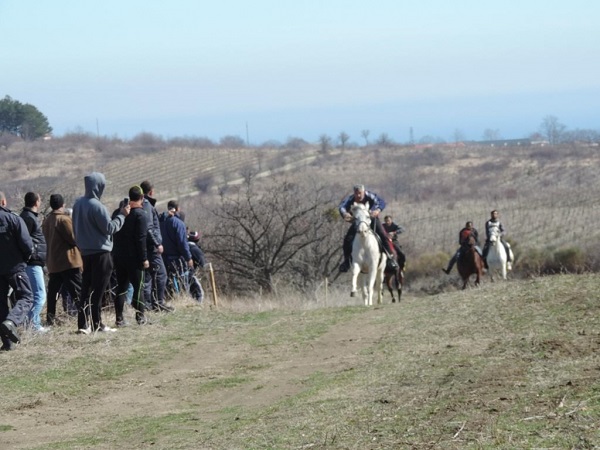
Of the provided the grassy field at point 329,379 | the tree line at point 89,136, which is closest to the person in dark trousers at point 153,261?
the grassy field at point 329,379

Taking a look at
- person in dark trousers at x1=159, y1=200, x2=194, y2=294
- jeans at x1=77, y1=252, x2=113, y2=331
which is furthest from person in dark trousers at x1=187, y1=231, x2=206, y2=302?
jeans at x1=77, y1=252, x2=113, y2=331

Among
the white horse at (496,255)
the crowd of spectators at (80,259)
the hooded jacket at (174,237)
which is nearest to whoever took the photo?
the crowd of spectators at (80,259)

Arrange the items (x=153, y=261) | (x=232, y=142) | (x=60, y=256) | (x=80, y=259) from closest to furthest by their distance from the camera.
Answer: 1. (x=60, y=256)
2. (x=80, y=259)
3. (x=153, y=261)
4. (x=232, y=142)

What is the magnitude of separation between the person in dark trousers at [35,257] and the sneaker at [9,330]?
1186 mm

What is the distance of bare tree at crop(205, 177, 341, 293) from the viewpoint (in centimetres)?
3353

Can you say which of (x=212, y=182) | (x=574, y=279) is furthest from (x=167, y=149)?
(x=574, y=279)

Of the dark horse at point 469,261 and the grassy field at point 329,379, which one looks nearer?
the grassy field at point 329,379

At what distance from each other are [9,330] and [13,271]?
0.71m

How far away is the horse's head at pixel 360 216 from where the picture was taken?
19234 millimetres

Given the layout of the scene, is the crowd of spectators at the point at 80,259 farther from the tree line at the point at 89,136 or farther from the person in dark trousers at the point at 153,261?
the tree line at the point at 89,136

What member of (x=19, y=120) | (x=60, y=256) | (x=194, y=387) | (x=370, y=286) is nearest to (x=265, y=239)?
(x=370, y=286)

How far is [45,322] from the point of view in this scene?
577 inches

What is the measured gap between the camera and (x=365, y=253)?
19.6 meters

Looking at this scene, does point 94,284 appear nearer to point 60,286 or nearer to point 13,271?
point 13,271
